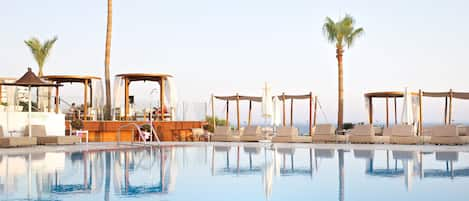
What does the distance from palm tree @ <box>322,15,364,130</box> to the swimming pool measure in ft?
33.0

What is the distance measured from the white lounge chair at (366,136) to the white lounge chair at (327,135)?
55 centimetres

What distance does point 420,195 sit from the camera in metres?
7.38

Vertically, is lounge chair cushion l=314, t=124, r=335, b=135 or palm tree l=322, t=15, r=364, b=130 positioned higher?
palm tree l=322, t=15, r=364, b=130

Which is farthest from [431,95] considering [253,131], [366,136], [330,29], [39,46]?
[39,46]

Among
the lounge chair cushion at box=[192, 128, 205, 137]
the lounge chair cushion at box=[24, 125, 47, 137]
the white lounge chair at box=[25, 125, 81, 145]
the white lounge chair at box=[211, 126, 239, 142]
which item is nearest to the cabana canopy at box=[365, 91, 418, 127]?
the white lounge chair at box=[211, 126, 239, 142]

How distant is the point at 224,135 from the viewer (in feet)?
71.2

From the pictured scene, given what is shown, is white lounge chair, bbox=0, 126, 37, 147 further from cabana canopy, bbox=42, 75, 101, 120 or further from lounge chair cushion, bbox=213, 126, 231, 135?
lounge chair cushion, bbox=213, 126, 231, 135

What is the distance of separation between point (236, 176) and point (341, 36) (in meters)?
16.4

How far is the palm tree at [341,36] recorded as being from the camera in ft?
82.2

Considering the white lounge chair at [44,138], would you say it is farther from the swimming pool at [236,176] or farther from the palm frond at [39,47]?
the palm frond at [39,47]

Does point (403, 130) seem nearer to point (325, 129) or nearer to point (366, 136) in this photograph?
point (366, 136)

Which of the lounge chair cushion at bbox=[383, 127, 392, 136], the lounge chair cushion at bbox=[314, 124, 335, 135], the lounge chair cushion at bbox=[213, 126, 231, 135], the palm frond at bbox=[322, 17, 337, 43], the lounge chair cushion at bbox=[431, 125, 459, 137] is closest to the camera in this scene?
the lounge chair cushion at bbox=[431, 125, 459, 137]

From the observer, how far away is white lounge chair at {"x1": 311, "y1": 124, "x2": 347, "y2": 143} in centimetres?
2005

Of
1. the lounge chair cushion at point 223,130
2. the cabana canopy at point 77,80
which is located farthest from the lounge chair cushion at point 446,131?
Answer: the cabana canopy at point 77,80
